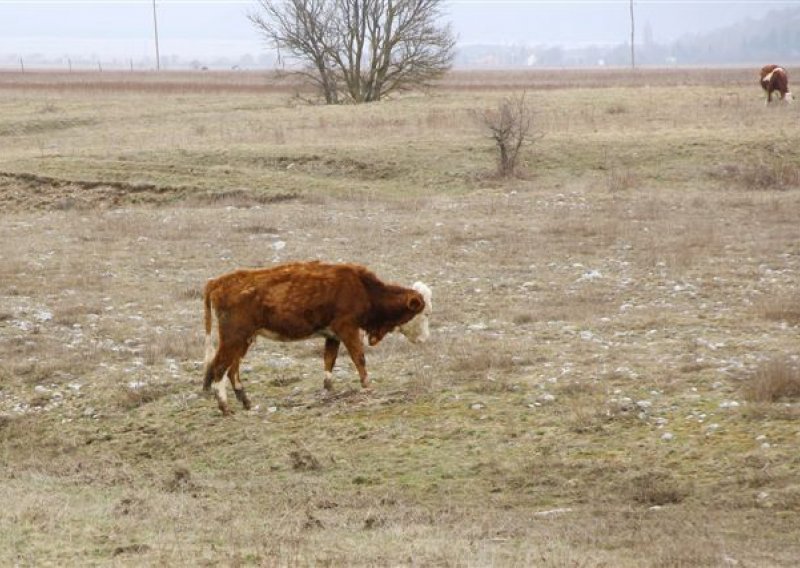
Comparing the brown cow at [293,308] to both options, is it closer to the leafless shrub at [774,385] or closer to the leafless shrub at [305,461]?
the leafless shrub at [305,461]

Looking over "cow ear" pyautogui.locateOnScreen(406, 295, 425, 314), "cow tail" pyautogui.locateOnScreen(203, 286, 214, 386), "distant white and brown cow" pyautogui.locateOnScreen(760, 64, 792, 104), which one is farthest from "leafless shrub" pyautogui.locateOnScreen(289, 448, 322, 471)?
"distant white and brown cow" pyautogui.locateOnScreen(760, 64, 792, 104)

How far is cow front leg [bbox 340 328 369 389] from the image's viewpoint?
1336 cm

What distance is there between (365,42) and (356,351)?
A: 44307 millimetres

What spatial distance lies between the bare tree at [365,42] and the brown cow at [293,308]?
41.3m

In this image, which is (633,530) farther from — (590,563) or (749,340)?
(749,340)

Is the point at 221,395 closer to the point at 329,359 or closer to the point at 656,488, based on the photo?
the point at 329,359

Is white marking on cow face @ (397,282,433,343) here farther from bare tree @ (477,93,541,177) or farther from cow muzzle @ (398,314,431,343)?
bare tree @ (477,93,541,177)

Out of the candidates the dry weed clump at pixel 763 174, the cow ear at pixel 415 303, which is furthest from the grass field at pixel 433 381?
the cow ear at pixel 415 303

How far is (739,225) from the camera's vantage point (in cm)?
2327

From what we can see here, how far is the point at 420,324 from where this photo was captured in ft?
46.1

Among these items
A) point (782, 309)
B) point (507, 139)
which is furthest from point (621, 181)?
point (782, 309)

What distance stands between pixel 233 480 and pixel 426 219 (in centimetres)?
1442

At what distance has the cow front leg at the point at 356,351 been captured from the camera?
13.4 metres

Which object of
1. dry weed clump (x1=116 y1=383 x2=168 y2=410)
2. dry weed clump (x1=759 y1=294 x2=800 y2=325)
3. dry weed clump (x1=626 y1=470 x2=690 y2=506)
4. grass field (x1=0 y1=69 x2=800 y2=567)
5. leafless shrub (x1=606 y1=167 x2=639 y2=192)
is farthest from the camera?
leafless shrub (x1=606 y1=167 x2=639 y2=192)
